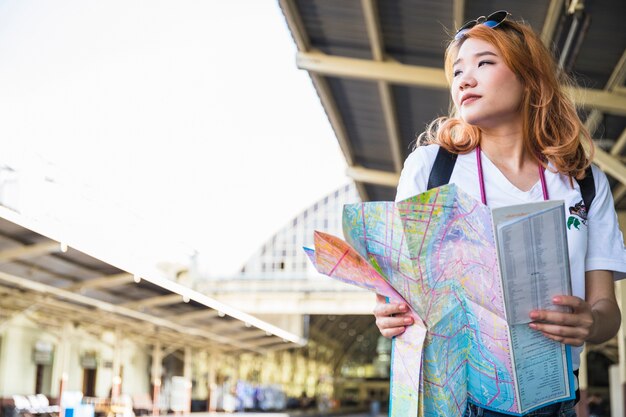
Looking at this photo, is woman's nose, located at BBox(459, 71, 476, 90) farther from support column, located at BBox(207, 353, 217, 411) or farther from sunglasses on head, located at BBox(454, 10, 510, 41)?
support column, located at BBox(207, 353, 217, 411)

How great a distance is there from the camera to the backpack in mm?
2199

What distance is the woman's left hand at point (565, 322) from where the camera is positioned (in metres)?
1.90

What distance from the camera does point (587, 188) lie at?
2.23m

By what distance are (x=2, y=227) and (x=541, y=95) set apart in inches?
494

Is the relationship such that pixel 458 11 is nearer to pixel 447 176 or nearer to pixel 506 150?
pixel 506 150

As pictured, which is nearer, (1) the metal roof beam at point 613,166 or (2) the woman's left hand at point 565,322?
(2) the woman's left hand at point 565,322

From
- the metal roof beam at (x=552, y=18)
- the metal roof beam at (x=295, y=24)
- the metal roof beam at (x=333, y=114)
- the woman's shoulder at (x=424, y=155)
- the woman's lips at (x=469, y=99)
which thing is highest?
the metal roof beam at (x=295, y=24)

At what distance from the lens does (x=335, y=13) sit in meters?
12.2

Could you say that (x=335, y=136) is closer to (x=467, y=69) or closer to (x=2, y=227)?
(x=2, y=227)

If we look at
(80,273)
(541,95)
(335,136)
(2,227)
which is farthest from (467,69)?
(80,273)

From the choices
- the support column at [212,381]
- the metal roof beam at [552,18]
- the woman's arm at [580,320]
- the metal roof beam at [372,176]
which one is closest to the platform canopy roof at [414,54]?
the metal roof beam at [552,18]

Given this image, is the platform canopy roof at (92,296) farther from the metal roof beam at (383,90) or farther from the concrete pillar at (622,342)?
the concrete pillar at (622,342)

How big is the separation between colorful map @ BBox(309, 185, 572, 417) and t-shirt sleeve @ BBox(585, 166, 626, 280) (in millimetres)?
307

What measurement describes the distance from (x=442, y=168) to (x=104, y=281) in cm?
1709
